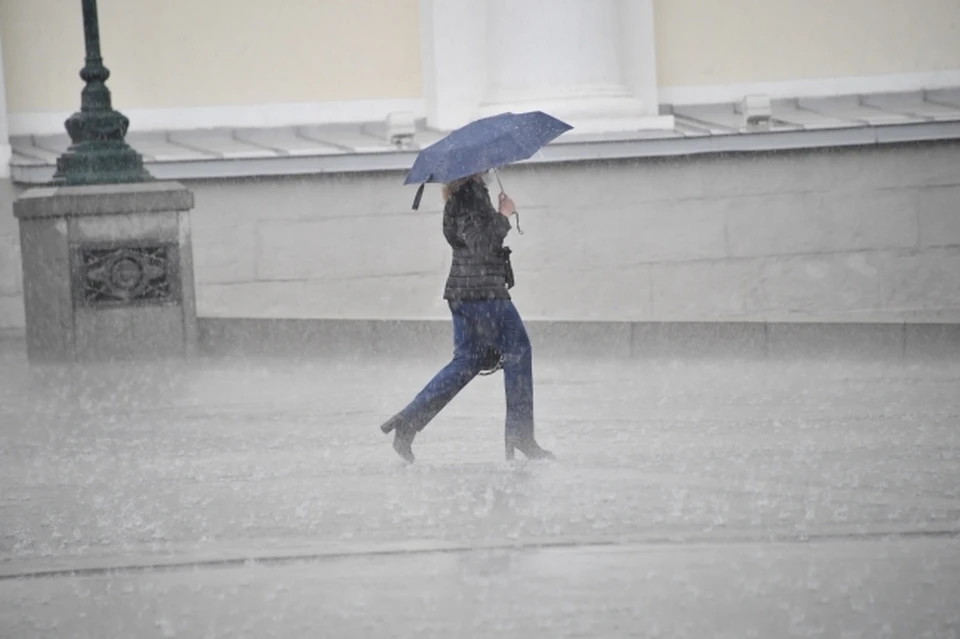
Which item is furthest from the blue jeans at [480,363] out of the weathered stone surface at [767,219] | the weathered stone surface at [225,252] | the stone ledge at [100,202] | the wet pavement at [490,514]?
the weathered stone surface at [767,219]

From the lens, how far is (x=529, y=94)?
20719mm

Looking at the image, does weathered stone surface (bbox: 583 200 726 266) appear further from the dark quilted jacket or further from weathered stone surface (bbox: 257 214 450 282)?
the dark quilted jacket

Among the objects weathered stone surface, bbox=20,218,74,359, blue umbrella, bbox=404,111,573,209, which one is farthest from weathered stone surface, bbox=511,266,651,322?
blue umbrella, bbox=404,111,573,209

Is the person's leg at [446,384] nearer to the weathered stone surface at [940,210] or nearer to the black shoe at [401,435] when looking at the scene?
the black shoe at [401,435]

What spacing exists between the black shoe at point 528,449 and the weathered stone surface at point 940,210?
37.7 ft

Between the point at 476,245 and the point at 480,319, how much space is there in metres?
0.37

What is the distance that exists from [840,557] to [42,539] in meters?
3.16

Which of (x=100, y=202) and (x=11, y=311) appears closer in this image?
(x=100, y=202)

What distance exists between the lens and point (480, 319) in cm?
966

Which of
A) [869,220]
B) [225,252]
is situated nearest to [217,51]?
[225,252]

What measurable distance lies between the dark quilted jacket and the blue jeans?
0.07 m

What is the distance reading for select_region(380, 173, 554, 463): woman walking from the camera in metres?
9.61

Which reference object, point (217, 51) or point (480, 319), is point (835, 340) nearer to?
point (480, 319)

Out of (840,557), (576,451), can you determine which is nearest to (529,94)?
(576,451)
